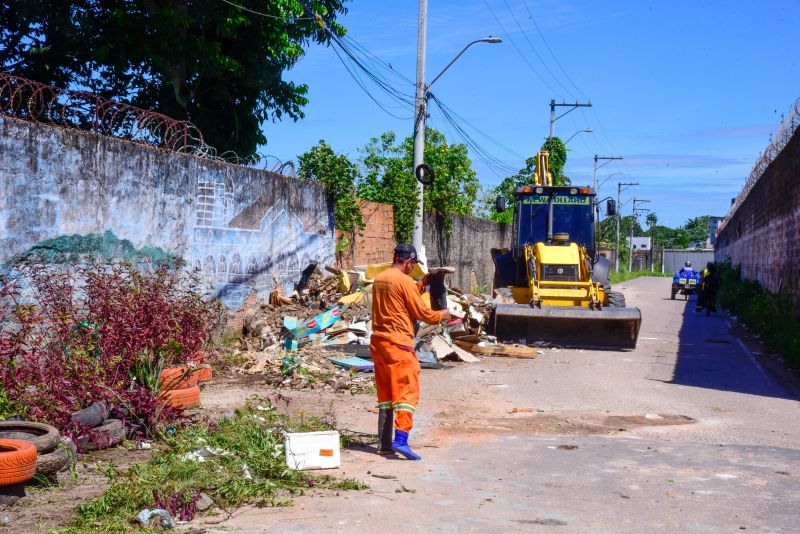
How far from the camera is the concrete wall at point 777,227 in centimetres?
1897

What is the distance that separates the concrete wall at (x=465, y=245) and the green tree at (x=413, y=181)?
0.48 meters

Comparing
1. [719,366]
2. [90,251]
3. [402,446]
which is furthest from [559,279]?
[402,446]

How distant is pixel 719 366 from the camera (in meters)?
14.5

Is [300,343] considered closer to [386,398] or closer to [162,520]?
[386,398]

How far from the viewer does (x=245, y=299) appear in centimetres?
1490

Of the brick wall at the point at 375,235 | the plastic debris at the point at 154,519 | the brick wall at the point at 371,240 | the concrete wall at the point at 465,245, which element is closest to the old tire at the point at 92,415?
the plastic debris at the point at 154,519

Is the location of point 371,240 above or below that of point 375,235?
below

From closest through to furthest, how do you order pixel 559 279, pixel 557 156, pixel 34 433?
1. pixel 34 433
2. pixel 559 279
3. pixel 557 156

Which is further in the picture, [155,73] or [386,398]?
[155,73]

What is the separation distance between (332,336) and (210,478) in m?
7.94

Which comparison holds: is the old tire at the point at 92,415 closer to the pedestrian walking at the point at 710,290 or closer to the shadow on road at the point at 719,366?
the shadow on road at the point at 719,366

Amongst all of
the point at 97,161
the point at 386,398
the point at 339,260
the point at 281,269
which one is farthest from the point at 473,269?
the point at 386,398

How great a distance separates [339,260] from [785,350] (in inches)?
357

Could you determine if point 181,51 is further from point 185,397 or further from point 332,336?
point 185,397
